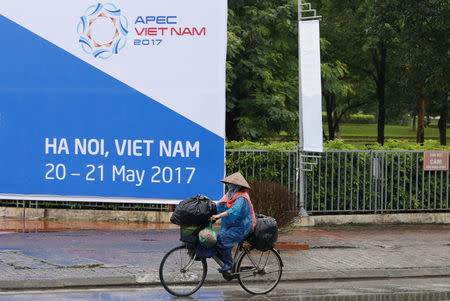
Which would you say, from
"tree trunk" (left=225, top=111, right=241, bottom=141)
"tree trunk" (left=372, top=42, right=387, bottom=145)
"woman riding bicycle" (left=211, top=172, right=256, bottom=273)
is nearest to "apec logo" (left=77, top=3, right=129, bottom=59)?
"woman riding bicycle" (left=211, top=172, right=256, bottom=273)

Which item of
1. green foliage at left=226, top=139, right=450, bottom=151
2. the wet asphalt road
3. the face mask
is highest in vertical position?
green foliage at left=226, top=139, right=450, bottom=151

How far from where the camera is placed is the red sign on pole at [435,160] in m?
17.7

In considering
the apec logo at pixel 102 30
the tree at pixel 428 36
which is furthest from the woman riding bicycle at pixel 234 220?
the tree at pixel 428 36

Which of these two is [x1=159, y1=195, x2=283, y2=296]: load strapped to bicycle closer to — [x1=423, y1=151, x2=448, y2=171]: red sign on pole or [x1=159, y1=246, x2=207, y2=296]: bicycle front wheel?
[x1=159, y1=246, x2=207, y2=296]: bicycle front wheel

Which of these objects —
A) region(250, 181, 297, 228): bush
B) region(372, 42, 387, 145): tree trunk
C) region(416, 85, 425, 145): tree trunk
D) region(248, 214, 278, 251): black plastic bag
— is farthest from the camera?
region(372, 42, 387, 145): tree trunk

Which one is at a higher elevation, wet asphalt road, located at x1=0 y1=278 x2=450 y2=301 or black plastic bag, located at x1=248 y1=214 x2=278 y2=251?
black plastic bag, located at x1=248 y1=214 x2=278 y2=251

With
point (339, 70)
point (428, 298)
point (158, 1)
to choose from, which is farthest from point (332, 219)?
point (339, 70)

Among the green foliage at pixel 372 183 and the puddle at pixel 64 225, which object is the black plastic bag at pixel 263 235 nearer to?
the puddle at pixel 64 225

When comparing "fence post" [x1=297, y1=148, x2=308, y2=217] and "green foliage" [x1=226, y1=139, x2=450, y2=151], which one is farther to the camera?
"green foliage" [x1=226, y1=139, x2=450, y2=151]

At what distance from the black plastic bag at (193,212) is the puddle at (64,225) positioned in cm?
671

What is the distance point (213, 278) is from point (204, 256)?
4.00ft

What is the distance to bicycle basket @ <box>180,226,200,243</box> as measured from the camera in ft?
31.6

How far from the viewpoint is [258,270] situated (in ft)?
33.2

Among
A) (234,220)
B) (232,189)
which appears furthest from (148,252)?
(234,220)
